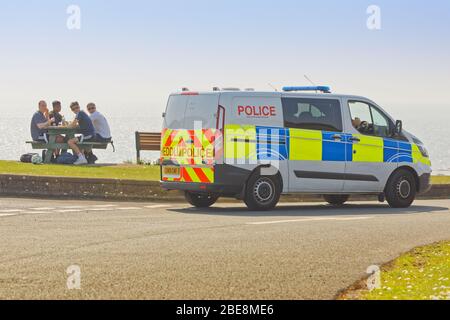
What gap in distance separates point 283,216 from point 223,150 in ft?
4.78

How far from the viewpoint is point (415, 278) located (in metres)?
8.95

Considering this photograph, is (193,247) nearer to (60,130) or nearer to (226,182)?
(226,182)

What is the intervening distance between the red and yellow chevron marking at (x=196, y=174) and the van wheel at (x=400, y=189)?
3.52m

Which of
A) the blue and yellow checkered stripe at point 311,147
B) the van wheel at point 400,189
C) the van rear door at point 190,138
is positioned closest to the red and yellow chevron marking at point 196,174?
the van rear door at point 190,138

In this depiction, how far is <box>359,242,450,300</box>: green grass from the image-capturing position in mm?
7883

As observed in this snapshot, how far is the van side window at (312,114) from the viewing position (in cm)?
1616

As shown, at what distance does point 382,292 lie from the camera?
26.5 feet

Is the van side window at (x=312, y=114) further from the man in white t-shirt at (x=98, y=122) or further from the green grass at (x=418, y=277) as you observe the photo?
the man in white t-shirt at (x=98, y=122)

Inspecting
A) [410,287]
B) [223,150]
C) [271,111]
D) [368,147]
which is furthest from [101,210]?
[410,287]

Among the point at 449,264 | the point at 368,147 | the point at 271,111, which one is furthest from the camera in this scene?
the point at 368,147

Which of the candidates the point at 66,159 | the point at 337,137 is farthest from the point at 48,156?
the point at 337,137

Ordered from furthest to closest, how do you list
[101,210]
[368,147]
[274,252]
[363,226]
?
[368,147] → [101,210] → [363,226] → [274,252]

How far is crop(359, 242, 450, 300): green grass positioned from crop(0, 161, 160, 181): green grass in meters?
8.96

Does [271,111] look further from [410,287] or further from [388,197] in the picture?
[410,287]
